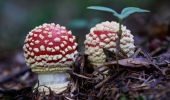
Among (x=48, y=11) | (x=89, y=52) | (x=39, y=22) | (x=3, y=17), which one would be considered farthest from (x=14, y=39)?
(x=89, y=52)

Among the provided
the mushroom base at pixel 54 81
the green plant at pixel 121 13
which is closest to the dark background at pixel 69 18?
the mushroom base at pixel 54 81

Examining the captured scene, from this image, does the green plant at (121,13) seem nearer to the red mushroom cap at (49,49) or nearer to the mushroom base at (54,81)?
the red mushroom cap at (49,49)

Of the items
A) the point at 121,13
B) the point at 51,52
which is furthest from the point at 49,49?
the point at 121,13

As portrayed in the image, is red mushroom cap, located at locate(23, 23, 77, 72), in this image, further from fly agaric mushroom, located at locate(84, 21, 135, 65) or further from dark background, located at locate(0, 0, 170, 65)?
dark background, located at locate(0, 0, 170, 65)

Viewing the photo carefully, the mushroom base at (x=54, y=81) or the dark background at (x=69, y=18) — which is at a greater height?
the dark background at (x=69, y=18)

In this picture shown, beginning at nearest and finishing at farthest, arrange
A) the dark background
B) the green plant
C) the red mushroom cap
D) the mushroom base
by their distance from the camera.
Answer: the green plant
the red mushroom cap
the mushroom base
the dark background

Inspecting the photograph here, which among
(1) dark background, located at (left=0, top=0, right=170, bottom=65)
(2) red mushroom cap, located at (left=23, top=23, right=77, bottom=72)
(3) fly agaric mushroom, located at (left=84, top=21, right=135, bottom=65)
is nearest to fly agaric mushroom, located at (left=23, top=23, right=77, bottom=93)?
(2) red mushroom cap, located at (left=23, top=23, right=77, bottom=72)

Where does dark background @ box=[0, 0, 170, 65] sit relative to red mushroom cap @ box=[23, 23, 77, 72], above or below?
above

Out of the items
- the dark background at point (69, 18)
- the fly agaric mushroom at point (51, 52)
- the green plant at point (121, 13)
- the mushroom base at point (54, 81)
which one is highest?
the dark background at point (69, 18)

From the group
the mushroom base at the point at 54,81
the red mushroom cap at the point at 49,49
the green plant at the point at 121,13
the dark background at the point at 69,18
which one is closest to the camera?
the green plant at the point at 121,13
